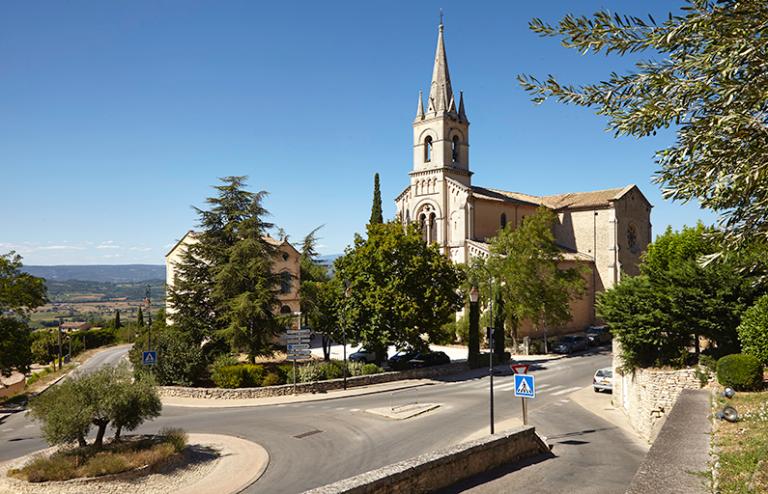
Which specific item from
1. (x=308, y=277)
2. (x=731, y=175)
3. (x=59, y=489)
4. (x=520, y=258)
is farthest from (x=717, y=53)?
(x=308, y=277)

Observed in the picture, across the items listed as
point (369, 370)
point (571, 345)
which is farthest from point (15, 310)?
point (571, 345)

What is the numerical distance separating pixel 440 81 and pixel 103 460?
43546 mm

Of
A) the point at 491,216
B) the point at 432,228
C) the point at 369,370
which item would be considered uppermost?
the point at 491,216

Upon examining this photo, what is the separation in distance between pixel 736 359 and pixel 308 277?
44883 mm

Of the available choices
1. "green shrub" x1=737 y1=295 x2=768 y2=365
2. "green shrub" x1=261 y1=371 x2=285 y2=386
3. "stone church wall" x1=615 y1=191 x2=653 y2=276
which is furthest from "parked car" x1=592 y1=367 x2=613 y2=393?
"stone church wall" x1=615 y1=191 x2=653 y2=276

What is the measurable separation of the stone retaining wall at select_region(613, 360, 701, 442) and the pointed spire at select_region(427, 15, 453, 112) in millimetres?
34197

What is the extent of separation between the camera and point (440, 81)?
165ft

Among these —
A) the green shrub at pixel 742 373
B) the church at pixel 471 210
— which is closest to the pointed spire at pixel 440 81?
the church at pixel 471 210

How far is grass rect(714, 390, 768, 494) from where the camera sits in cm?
866

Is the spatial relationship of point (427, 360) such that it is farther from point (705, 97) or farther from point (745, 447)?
point (705, 97)

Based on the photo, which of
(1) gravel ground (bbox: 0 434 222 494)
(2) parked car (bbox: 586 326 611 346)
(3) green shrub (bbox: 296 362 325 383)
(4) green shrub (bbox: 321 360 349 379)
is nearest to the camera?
(1) gravel ground (bbox: 0 434 222 494)

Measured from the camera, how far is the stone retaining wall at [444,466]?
9.55m

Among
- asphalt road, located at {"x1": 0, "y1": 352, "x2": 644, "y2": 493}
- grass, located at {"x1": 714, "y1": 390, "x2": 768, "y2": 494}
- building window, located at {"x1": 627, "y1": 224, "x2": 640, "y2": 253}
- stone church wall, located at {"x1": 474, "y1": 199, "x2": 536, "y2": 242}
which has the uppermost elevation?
stone church wall, located at {"x1": 474, "y1": 199, "x2": 536, "y2": 242}

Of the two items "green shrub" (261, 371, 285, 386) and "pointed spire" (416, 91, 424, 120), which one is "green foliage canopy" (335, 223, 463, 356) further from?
"pointed spire" (416, 91, 424, 120)
